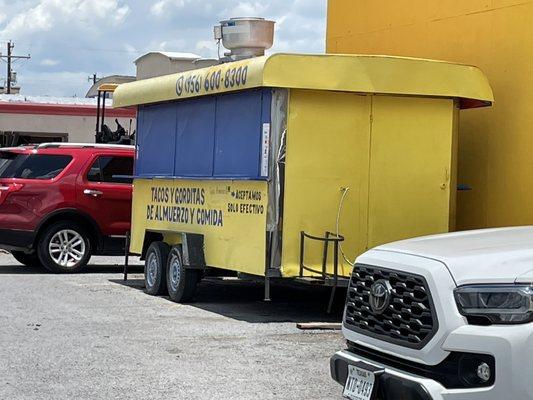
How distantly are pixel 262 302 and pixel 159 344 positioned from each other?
345 cm

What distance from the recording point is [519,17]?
12.1 meters

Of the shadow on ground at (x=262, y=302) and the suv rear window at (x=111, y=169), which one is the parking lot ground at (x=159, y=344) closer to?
the shadow on ground at (x=262, y=302)

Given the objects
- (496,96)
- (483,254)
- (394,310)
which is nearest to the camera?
(483,254)

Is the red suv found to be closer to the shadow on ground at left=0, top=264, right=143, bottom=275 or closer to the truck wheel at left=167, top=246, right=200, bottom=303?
the shadow on ground at left=0, top=264, right=143, bottom=275

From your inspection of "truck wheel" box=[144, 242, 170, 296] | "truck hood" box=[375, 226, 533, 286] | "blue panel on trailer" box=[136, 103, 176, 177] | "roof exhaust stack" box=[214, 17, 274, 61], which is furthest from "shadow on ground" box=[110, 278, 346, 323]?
"truck hood" box=[375, 226, 533, 286]

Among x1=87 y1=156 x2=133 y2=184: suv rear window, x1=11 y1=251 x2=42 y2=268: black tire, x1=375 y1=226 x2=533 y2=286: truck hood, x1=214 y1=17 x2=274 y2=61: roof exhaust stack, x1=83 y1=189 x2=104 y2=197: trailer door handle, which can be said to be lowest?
x1=11 y1=251 x2=42 y2=268: black tire

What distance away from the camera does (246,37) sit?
13.1m

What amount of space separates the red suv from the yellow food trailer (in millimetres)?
3834

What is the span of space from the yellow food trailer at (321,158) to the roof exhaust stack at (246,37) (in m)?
1.18

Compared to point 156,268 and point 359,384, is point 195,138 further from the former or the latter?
point 359,384

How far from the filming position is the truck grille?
17.6 feet

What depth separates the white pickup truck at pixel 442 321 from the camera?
16.1 ft

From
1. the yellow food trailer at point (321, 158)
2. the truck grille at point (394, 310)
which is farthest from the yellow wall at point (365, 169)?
the truck grille at point (394, 310)

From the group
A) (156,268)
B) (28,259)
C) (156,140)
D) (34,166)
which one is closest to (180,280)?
(156,268)
